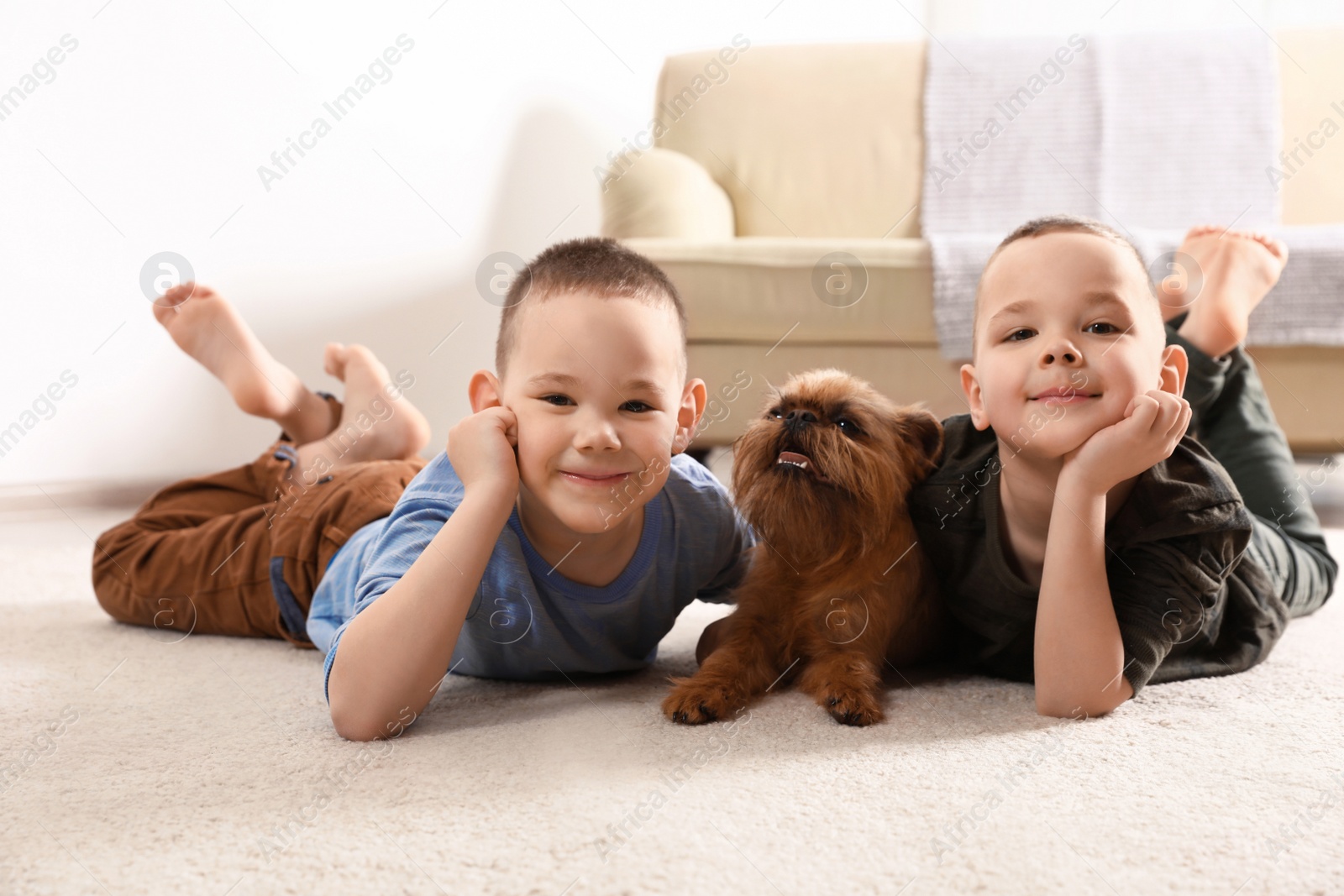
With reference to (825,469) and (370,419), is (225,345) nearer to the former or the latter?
(370,419)

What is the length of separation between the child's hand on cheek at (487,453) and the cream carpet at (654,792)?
0.22 m

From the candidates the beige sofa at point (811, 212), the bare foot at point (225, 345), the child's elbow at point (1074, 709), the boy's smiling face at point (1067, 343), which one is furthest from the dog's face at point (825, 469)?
the beige sofa at point (811, 212)

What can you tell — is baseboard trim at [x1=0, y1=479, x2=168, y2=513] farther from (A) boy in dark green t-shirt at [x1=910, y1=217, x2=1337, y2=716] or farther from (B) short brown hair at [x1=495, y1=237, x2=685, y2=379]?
(A) boy in dark green t-shirt at [x1=910, y1=217, x2=1337, y2=716]

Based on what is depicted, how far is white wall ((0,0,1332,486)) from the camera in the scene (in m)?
2.32

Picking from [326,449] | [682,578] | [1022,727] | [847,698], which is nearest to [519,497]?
[682,578]

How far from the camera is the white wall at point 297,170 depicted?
2318mm

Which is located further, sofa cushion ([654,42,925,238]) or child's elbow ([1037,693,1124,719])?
sofa cushion ([654,42,925,238])

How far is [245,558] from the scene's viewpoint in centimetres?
132

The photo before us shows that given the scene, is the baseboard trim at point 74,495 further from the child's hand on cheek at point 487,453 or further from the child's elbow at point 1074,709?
the child's elbow at point 1074,709

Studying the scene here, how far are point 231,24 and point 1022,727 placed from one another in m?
2.46

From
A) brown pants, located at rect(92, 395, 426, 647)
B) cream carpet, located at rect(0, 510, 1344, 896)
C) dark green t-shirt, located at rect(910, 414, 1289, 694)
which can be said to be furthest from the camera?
brown pants, located at rect(92, 395, 426, 647)

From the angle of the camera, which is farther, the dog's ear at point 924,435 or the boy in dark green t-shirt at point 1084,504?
the dog's ear at point 924,435

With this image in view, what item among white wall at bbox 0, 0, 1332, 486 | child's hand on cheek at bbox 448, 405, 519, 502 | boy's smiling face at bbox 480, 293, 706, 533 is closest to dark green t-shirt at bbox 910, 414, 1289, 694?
boy's smiling face at bbox 480, 293, 706, 533

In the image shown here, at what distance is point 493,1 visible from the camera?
2.92m
